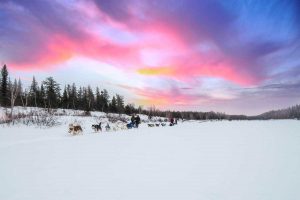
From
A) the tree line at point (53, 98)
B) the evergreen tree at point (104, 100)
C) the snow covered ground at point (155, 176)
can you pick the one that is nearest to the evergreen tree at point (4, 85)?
the tree line at point (53, 98)

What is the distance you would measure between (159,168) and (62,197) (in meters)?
3.21

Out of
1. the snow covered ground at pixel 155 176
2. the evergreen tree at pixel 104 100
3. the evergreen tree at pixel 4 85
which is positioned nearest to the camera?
the snow covered ground at pixel 155 176

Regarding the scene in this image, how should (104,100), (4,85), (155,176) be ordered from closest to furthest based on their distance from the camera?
(155,176), (4,85), (104,100)

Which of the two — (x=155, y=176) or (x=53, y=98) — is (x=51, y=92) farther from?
(x=155, y=176)

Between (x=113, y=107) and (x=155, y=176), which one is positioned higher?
(x=113, y=107)

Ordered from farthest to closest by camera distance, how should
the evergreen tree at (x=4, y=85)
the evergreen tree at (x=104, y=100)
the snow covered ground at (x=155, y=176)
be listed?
the evergreen tree at (x=104, y=100) < the evergreen tree at (x=4, y=85) < the snow covered ground at (x=155, y=176)

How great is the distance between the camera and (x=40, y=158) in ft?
31.5

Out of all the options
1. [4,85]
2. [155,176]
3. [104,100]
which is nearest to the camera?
[155,176]

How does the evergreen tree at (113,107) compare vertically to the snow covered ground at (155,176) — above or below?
above

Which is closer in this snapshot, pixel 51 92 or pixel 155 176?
pixel 155 176

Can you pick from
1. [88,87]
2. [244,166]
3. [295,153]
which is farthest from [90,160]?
[88,87]

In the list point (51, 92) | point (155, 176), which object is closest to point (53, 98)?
point (51, 92)

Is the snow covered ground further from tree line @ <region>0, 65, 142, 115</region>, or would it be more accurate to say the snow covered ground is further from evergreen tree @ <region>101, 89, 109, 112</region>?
evergreen tree @ <region>101, 89, 109, 112</region>

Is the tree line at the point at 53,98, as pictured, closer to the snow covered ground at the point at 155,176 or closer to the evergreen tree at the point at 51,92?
the evergreen tree at the point at 51,92
